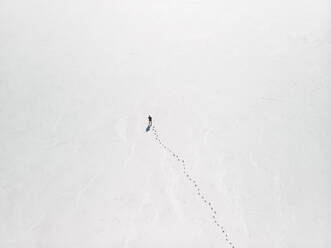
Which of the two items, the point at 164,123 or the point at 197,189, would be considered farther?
the point at 164,123

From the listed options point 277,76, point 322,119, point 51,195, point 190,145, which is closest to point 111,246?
point 51,195

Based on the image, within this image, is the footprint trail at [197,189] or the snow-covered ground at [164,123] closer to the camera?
the footprint trail at [197,189]

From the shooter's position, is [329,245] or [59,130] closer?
[329,245]

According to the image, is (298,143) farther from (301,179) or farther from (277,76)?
(277,76)

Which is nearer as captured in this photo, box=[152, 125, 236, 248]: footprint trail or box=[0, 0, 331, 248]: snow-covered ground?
box=[152, 125, 236, 248]: footprint trail

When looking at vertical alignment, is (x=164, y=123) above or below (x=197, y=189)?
above

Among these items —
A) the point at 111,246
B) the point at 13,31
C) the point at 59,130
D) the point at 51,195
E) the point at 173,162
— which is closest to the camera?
the point at 111,246

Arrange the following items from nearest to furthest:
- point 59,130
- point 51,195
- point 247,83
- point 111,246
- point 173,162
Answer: point 111,246 < point 51,195 < point 173,162 < point 59,130 < point 247,83

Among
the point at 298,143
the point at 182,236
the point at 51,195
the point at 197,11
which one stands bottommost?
the point at 51,195
